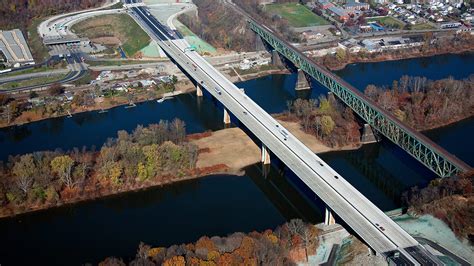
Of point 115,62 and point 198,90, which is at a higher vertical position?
point 115,62

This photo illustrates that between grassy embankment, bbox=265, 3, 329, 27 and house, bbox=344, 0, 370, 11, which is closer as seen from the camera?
grassy embankment, bbox=265, 3, 329, 27

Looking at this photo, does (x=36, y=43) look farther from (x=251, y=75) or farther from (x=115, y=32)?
(x=251, y=75)

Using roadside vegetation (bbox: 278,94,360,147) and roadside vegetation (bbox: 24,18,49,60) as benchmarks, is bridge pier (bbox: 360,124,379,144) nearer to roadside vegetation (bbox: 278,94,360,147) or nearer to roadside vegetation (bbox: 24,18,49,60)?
roadside vegetation (bbox: 278,94,360,147)

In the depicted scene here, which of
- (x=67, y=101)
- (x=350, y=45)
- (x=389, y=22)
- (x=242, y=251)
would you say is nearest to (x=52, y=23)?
(x=67, y=101)

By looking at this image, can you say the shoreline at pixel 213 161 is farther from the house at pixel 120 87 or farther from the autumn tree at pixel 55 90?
the autumn tree at pixel 55 90

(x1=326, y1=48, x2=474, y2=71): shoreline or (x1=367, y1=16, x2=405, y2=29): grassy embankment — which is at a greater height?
(x1=367, y1=16, x2=405, y2=29): grassy embankment

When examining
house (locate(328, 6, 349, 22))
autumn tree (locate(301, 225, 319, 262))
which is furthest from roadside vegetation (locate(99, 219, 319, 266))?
house (locate(328, 6, 349, 22))
